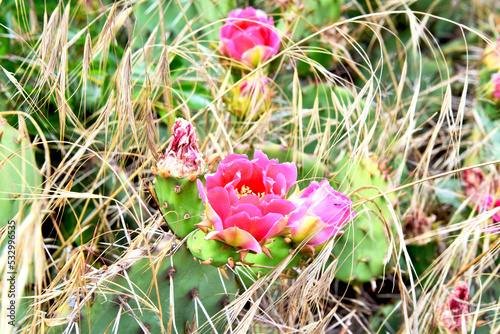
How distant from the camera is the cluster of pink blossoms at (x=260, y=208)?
55 cm

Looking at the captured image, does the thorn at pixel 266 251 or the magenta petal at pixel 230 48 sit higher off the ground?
the magenta petal at pixel 230 48

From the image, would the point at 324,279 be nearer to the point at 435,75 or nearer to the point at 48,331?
the point at 48,331

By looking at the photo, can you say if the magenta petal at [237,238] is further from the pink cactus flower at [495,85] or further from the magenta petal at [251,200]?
the pink cactus flower at [495,85]

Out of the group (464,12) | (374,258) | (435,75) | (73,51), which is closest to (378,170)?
(374,258)

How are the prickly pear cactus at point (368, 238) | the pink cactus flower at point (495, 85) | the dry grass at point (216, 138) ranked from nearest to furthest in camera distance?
the dry grass at point (216, 138), the prickly pear cactus at point (368, 238), the pink cactus flower at point (495, 85)

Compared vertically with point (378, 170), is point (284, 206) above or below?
above

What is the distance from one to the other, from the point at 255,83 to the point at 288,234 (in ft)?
1.39

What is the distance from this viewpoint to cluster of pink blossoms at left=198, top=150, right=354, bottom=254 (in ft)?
1.81

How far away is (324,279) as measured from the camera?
66cm

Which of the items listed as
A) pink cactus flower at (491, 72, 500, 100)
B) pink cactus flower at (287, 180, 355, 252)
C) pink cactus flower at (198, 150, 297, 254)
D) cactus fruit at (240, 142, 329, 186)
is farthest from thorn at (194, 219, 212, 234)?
pink cactus flower at (491, 72, 500, 100)

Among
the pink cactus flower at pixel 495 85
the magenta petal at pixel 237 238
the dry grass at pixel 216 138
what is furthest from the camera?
the pink cactus flower at pixel 495 85

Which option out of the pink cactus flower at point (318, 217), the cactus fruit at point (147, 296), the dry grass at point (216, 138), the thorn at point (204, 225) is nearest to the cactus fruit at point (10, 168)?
the dry grass at point (216, 138)

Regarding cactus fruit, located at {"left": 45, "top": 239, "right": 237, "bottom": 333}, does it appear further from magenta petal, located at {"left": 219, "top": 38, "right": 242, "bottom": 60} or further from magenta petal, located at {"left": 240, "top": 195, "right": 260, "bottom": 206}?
magenta petal, located at {"left": 219, "top": 38, "right": 242, "bottom": 60}

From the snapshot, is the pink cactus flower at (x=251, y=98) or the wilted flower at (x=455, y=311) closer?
the wilted flower at (x=455, y=311)
